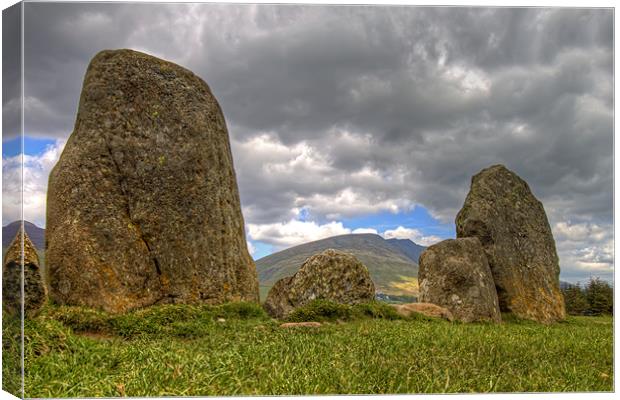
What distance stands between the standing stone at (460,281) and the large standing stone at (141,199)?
7270 mm

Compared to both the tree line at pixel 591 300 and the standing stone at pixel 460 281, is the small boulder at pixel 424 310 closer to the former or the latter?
the standing stone at pixel 460 281

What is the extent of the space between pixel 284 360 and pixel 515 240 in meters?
17.4

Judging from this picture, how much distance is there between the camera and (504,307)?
23.3m

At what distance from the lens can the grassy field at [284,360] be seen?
8336 mm

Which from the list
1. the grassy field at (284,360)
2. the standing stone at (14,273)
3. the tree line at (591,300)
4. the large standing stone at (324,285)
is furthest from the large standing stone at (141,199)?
the tree line at (591,300)

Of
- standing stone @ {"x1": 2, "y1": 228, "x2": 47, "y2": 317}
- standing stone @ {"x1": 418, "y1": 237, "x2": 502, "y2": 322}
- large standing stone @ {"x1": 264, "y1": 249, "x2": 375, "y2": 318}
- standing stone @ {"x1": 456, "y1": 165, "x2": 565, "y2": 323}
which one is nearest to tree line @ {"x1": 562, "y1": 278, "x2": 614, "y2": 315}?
standing stone @ {"x1": 456, "y1": 165, "x2": 565, "y2": 323}

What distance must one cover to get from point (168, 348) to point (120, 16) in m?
5.77

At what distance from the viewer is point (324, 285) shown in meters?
19.7

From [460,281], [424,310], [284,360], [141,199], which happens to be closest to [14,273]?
[284,360]

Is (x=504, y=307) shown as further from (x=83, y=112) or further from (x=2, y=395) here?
(x=2, y=395)

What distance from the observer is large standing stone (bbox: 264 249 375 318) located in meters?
19.6

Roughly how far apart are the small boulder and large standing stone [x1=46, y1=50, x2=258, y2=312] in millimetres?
4684

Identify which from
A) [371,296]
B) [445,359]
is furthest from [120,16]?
[371,296]

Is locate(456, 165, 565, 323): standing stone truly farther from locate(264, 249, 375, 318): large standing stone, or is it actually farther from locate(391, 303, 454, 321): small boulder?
locate(264, 249, 375, 318): large standing stone
